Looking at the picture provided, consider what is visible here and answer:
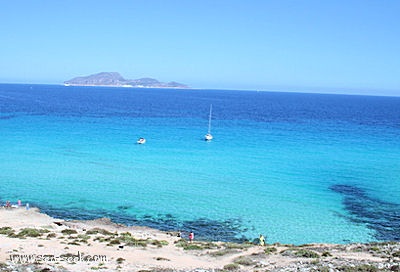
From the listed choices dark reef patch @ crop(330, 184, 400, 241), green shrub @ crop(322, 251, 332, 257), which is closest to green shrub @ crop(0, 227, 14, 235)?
green shrub @ crop(322, 251, 332, 257)

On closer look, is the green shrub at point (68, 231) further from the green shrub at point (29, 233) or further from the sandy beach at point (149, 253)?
the green shrub at point (29, 233)

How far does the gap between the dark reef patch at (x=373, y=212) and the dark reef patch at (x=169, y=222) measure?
10.9 m

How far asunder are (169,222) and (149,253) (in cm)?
1017

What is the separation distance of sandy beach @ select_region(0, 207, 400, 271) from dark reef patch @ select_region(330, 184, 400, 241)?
743cm

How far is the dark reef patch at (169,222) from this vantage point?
104 feet

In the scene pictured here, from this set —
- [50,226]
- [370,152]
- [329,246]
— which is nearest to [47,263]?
[50,226]

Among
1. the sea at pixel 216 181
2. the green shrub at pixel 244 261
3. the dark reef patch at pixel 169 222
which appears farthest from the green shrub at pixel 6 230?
the green shrub at pixel 244 261

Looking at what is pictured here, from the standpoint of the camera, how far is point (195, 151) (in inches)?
2532

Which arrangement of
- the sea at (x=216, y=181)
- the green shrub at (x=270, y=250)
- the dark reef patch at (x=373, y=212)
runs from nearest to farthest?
the green shrub at (x=270, y=250)
the dark reef patch at (x=373, y=212)
the sea at (x=216, y=181)

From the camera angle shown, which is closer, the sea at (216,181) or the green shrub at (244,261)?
the green shrub at (244,261)

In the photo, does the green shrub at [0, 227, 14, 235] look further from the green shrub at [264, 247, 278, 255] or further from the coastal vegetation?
the green shrub at [264, 247, 278, 255]

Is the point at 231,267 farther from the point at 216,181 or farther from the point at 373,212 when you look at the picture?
the point at 216,181

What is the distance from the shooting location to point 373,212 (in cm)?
3756

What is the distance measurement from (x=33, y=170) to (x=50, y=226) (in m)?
22.0
